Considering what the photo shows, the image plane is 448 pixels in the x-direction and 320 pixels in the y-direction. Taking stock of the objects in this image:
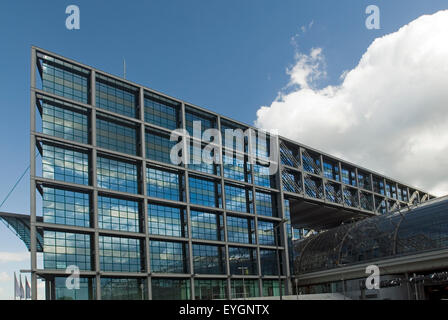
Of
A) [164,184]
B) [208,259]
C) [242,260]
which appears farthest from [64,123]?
[242,260]

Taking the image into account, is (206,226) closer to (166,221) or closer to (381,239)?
(166,221)

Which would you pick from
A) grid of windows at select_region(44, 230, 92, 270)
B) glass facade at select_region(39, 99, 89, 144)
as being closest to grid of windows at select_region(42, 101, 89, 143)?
glass facade at select_region(39, 99, 89, 144)

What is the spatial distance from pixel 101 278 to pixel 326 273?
41.8 m

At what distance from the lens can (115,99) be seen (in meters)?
72.9

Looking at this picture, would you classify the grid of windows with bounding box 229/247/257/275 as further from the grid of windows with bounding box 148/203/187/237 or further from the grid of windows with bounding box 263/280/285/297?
the grid of windows with bounding box 148/203/187/237

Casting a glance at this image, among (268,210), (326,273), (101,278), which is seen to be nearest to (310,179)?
(268,210)

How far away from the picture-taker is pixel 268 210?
295ft

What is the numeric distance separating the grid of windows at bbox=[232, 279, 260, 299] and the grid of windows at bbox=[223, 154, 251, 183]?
18736 millimetres

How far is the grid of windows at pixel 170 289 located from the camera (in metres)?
68.6

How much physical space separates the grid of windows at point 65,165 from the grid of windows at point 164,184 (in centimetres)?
1068

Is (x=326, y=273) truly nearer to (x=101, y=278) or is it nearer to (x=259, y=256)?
(x=259, y=256)

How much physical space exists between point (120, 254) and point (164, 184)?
1399 cm

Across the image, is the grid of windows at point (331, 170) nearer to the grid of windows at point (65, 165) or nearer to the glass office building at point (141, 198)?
the glass office building at point (141, 198)
